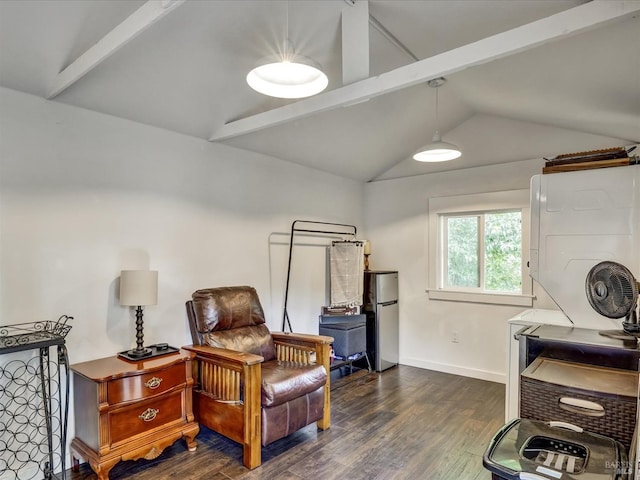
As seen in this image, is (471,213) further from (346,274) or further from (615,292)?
(615,292)

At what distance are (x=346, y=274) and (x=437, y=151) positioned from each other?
5.62 feet

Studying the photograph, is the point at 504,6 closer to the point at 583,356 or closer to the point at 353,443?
the point at 583,356

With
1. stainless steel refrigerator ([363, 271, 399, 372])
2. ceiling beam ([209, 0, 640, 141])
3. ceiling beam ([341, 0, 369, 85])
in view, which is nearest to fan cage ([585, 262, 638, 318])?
ceiling beam ([209, 0, 640, 141])

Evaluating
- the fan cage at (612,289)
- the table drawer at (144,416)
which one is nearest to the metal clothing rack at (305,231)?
the table drawer at (144,416)

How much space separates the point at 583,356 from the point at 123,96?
3.08m

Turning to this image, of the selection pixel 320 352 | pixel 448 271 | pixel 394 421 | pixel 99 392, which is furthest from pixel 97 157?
pixel 448 271

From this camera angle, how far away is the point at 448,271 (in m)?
4.57

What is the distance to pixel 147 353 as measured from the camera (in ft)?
8.59

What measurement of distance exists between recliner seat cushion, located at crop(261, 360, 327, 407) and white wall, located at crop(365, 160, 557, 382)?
2.08 metres

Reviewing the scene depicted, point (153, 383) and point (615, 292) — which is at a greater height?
point (615, 292)

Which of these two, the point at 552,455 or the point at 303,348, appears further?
the point at 303,348

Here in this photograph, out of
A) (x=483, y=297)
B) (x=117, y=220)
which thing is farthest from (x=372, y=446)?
(x=117, y=220)

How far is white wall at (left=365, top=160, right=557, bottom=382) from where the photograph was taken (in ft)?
13.5

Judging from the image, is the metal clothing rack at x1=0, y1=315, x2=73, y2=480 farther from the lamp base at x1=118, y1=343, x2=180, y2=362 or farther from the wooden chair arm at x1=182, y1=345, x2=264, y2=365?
the wooden chair arm at x1=182, y1=345, x2=264, y2=365
